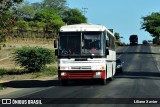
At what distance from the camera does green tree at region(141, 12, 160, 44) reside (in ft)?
575

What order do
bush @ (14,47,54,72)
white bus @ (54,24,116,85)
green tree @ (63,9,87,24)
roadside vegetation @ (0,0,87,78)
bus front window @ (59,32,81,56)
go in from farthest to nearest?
green tree @ (63,9,87,24), bush @ (14,47,54,72), roadside vegetation @ (0,0,87,78), bus front window @ (59,32,81,56), white bus @ (54,24,116,85)

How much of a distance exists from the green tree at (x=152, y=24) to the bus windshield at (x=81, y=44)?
14281 centimetres

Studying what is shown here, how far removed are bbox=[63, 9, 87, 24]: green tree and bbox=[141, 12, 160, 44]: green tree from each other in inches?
1005

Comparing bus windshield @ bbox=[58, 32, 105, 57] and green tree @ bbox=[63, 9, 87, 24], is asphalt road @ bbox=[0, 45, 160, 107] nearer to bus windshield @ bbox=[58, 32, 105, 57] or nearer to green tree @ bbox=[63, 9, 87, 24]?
bus windshield @ bbox=[58, 32, 105, 57]

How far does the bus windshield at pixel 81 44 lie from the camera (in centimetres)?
2770

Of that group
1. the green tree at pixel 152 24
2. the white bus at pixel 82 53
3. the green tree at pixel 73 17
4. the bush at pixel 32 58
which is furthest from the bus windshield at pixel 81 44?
the green tree at pixel 152 24

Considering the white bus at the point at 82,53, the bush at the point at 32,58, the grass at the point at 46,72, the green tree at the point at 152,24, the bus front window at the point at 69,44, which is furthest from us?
the green tree at the point at 152,24

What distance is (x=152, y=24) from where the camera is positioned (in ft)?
597

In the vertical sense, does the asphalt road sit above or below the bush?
below

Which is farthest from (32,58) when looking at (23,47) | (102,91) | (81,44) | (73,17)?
(73,17)

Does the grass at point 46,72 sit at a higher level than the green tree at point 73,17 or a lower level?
lower

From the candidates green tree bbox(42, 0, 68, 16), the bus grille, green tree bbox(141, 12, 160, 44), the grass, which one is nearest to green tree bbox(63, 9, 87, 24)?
green tree bbox(42, 0, 68, 16)

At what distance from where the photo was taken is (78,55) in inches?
1090

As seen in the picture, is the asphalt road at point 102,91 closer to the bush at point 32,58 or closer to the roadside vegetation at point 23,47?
the roadside vegetation at point 23,47
